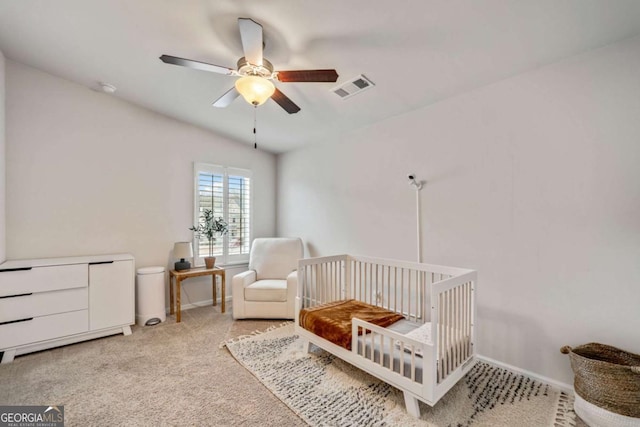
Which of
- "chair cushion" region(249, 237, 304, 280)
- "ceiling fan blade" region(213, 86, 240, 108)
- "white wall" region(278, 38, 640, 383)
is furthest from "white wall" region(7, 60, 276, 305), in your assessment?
"white wall" region(278, 38, 640, 383)

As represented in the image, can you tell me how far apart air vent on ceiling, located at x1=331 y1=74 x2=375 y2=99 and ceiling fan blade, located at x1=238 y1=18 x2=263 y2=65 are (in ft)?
2.99

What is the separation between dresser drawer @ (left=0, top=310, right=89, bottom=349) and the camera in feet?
8.12

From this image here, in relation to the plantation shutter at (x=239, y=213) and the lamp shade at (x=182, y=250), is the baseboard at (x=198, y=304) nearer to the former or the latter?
the plantation shutter at (x=239, y=213)

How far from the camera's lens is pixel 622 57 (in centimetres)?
181

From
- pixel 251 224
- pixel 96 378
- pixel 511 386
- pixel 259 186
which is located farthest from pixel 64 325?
pixel 511 386

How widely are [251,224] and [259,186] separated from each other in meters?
0.66

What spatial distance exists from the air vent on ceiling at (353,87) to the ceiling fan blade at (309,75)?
2.20 feet

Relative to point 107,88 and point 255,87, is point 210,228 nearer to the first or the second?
point 107,88

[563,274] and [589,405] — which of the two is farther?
[563,274]

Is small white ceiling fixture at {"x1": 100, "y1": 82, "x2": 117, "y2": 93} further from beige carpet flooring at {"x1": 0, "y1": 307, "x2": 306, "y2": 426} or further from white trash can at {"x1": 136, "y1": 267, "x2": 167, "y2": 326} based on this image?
beige carpet flooring at {"x1": 0, "y1": 307, "x2": 306, "y2": 426}

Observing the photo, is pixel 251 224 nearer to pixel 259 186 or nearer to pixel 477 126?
pixel 259 186

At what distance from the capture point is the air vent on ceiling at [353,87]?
247 centimetres

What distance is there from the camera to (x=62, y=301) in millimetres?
2725

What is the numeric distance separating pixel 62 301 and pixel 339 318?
273cm
